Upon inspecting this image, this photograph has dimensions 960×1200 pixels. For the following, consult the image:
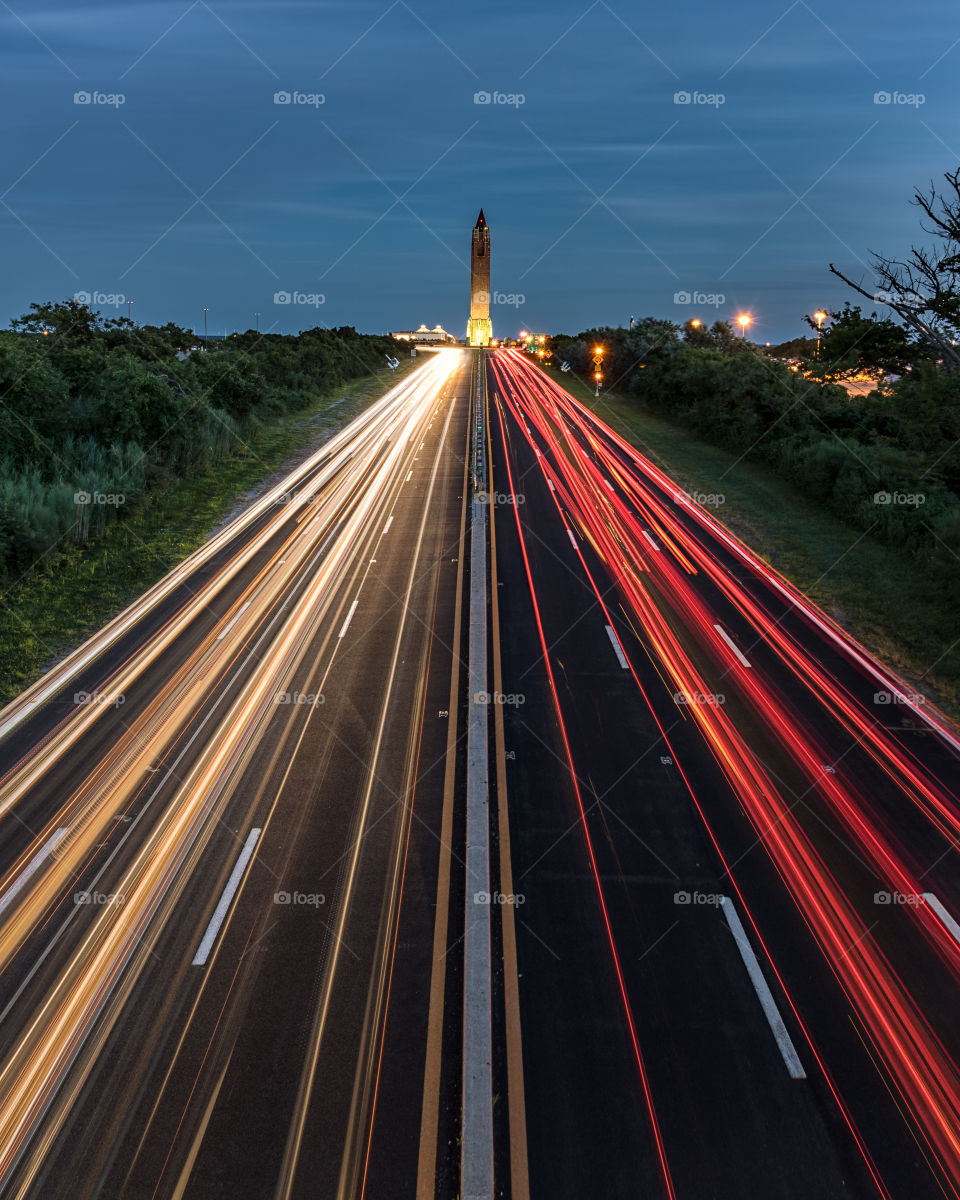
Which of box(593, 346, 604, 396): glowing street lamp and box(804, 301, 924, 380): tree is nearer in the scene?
box(804, 301, 924, 380): tree

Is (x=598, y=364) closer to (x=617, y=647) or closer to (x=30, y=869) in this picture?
(x=617, y=647)

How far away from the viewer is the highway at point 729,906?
646cm

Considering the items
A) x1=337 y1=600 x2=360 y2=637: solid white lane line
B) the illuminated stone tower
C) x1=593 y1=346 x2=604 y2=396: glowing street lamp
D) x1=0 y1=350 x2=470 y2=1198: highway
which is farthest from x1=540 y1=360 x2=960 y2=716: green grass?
the illuminated stone tower

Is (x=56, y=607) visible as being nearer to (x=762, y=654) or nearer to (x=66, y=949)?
(x=66, y=949)

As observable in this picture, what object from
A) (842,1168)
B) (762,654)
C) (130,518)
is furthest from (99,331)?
(842,1168)

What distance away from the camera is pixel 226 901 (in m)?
8.87

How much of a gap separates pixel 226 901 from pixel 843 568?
17498mm

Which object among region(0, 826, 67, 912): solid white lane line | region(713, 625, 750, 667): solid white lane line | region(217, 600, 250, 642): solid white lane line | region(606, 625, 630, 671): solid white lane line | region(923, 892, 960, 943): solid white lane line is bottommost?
region(0, 826, 67, 912): solid white lane line

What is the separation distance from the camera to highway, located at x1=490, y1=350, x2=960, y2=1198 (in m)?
6.46

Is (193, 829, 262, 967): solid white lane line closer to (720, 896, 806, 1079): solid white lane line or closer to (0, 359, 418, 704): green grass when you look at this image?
(720, 896, 806, 1079): solid white lane line

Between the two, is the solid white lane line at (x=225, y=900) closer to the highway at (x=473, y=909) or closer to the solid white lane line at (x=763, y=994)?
the highway at (x=473, y=909)

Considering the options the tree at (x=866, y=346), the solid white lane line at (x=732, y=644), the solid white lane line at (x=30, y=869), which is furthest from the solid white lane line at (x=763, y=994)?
the tree at (x=866, y=346)

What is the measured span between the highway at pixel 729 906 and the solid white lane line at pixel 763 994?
0.03m

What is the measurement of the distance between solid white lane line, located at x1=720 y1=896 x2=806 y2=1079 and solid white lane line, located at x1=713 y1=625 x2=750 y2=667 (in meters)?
6.79
